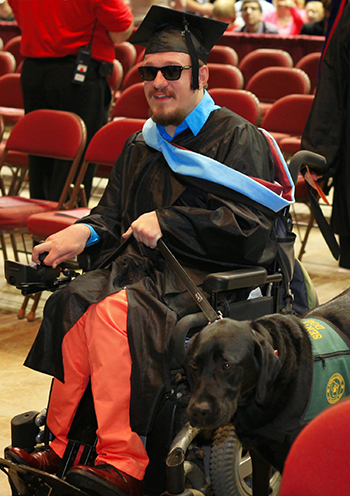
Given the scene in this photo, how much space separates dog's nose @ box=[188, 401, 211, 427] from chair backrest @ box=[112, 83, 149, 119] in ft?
13.5

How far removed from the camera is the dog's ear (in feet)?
5.55

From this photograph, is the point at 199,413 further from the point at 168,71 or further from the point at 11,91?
the point at 11,91

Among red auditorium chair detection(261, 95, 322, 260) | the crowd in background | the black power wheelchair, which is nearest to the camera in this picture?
the black power wheelchair

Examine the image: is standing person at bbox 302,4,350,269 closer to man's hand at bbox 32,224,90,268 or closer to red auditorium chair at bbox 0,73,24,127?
man's hand at bbox 32,224,90,268

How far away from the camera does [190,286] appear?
6.62 ft

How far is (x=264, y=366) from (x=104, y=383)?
1.76ft

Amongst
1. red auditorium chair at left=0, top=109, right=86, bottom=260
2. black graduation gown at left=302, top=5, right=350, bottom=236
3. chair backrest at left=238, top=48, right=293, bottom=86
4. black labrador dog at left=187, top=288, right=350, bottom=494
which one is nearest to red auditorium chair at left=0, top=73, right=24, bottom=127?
red auditorium chair at left=0, top=109, right=86, bottom=260

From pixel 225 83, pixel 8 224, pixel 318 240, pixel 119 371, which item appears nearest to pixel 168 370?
pixel 119 371

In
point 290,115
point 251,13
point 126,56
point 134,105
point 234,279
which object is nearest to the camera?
point 234,279

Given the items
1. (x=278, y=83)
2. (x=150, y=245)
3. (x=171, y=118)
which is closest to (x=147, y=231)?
(x=150, y=245)

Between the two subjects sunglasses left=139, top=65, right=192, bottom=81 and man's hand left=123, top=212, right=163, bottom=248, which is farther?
sunglasses left=139, top=65, right=192, bottom=81

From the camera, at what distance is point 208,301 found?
2086 mm

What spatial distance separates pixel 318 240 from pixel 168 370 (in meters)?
3.85

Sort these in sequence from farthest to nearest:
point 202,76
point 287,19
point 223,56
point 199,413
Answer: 1. point 287,19
2. point 223,56
3. point 202,76
4. point 199,413
